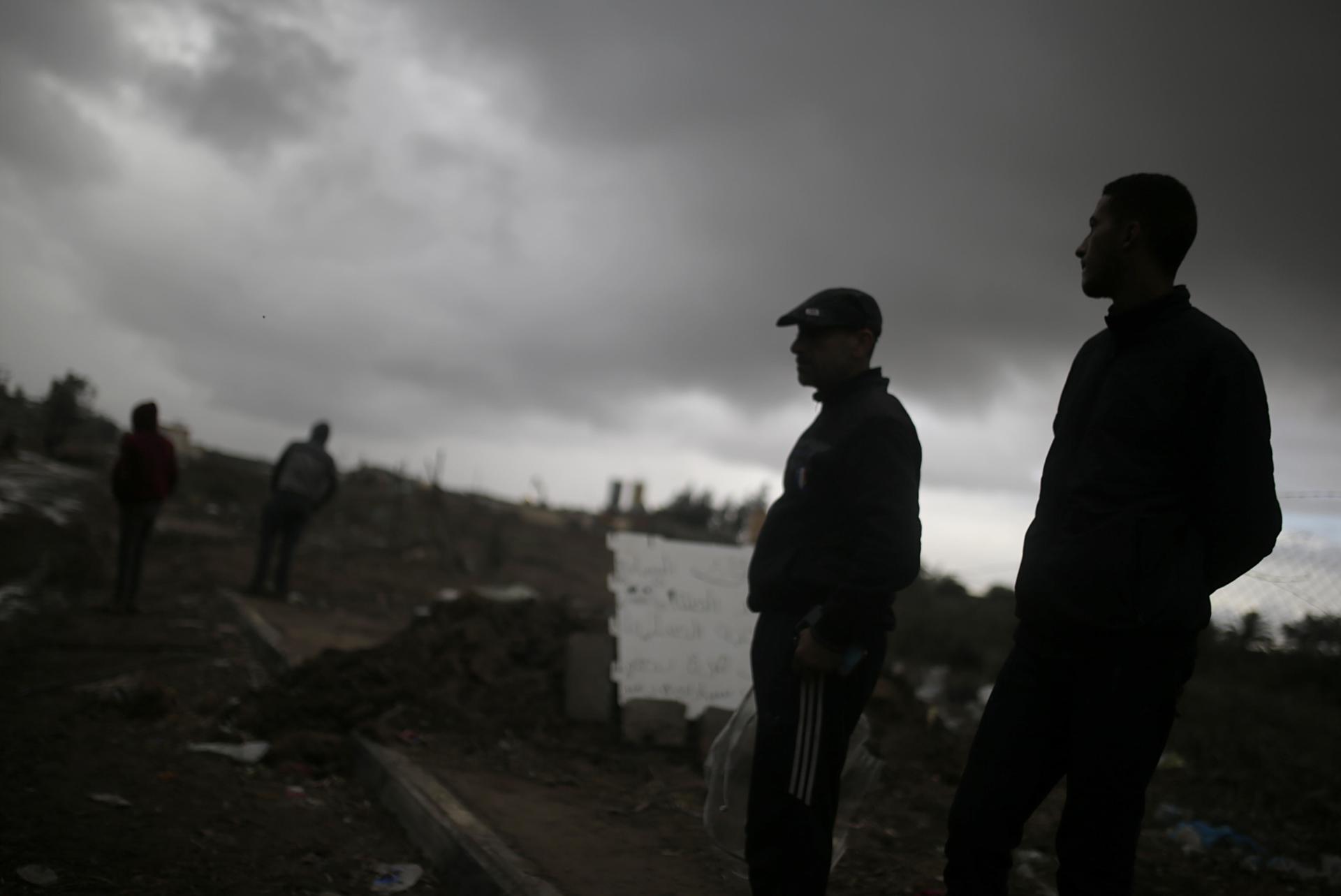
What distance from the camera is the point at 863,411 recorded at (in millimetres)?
2707

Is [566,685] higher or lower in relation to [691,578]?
lower

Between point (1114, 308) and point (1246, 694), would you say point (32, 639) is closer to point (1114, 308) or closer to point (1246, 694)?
point (1114, 308)

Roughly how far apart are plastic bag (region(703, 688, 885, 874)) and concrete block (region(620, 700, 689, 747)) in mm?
2538

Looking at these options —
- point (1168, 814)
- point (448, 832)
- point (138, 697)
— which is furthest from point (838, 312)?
point (138, 697)

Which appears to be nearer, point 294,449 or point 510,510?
point 294,449

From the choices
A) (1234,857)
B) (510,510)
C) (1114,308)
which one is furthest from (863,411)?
(510,510)

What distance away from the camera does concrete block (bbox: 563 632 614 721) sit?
5.89 m

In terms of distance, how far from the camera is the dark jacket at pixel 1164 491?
1.99m

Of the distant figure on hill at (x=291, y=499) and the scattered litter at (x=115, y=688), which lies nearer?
the scattered litter at (x=115, y=688)

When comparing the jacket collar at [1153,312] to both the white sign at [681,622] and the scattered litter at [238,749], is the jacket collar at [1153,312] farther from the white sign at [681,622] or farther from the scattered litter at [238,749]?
the scattered litter at [238,749]

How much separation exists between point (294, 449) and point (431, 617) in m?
4.28

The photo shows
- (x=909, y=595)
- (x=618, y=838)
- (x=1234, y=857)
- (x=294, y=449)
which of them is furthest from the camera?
(x=909, y=595)

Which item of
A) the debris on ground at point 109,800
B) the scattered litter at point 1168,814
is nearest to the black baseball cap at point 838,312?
the debris on ground at point 109,800

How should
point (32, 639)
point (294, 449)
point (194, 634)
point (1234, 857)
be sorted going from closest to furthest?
point (1234, 857) < point (32, 639) < point (194, 634) < point (294, 449)
